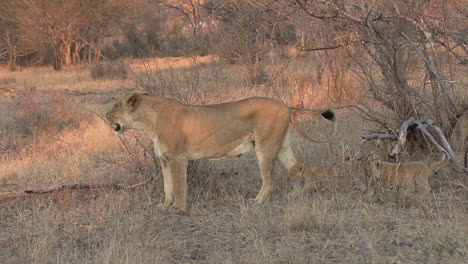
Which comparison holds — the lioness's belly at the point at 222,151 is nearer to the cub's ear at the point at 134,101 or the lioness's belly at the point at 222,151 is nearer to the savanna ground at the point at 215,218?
the savanna ground at the point at 215,218

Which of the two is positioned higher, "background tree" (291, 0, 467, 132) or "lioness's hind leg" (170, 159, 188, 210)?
"background tree" (291, 0, 467, 132)

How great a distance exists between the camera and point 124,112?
5812 millimetres

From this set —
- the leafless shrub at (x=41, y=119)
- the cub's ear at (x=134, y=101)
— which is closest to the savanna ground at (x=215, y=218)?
the cub's ear at (x=134, y=101)

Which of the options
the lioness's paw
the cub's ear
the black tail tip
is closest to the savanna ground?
the lioness's paw

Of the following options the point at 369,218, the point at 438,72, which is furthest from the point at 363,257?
the point at 438,72

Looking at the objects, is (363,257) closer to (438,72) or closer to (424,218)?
(424,218)

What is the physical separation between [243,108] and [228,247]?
1.66 m

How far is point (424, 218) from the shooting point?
5047mm

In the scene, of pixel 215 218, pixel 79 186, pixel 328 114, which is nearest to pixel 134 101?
pixel 79 186

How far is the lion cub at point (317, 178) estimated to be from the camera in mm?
5934

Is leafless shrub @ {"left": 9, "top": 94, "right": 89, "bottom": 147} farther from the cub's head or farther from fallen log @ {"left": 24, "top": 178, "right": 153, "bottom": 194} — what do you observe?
the cub's head

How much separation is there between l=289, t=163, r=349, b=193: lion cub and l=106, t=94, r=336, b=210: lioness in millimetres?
360

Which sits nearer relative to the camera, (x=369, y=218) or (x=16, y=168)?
(x=369, y=218)

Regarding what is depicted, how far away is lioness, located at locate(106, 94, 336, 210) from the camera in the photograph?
5684 mm
